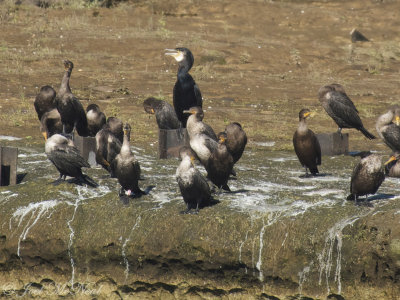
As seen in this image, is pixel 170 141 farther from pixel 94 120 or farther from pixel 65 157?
pixel 65 157

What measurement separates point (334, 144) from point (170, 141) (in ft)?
10.1

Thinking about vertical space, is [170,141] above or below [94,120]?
below

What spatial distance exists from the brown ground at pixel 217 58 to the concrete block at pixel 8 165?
4.18 meters

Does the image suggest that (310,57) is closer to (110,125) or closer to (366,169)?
(110,125)

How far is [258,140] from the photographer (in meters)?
17.6

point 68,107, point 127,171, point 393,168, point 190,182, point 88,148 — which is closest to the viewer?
point 190,182

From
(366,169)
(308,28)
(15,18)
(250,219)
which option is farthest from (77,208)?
(308,28)

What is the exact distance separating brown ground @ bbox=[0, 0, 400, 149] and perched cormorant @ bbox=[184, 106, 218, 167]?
15.7ft

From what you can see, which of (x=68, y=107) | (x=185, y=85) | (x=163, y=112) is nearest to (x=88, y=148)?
(x=68, y=107)

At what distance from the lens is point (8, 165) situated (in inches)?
447

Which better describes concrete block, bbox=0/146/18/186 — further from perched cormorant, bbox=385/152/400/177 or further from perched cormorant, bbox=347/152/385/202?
perched cormorant, bbox=385/152/400/177

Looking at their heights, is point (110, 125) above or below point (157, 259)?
above

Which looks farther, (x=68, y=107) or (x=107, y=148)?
(x=68, y=107)

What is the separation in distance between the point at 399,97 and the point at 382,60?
6080 mm
